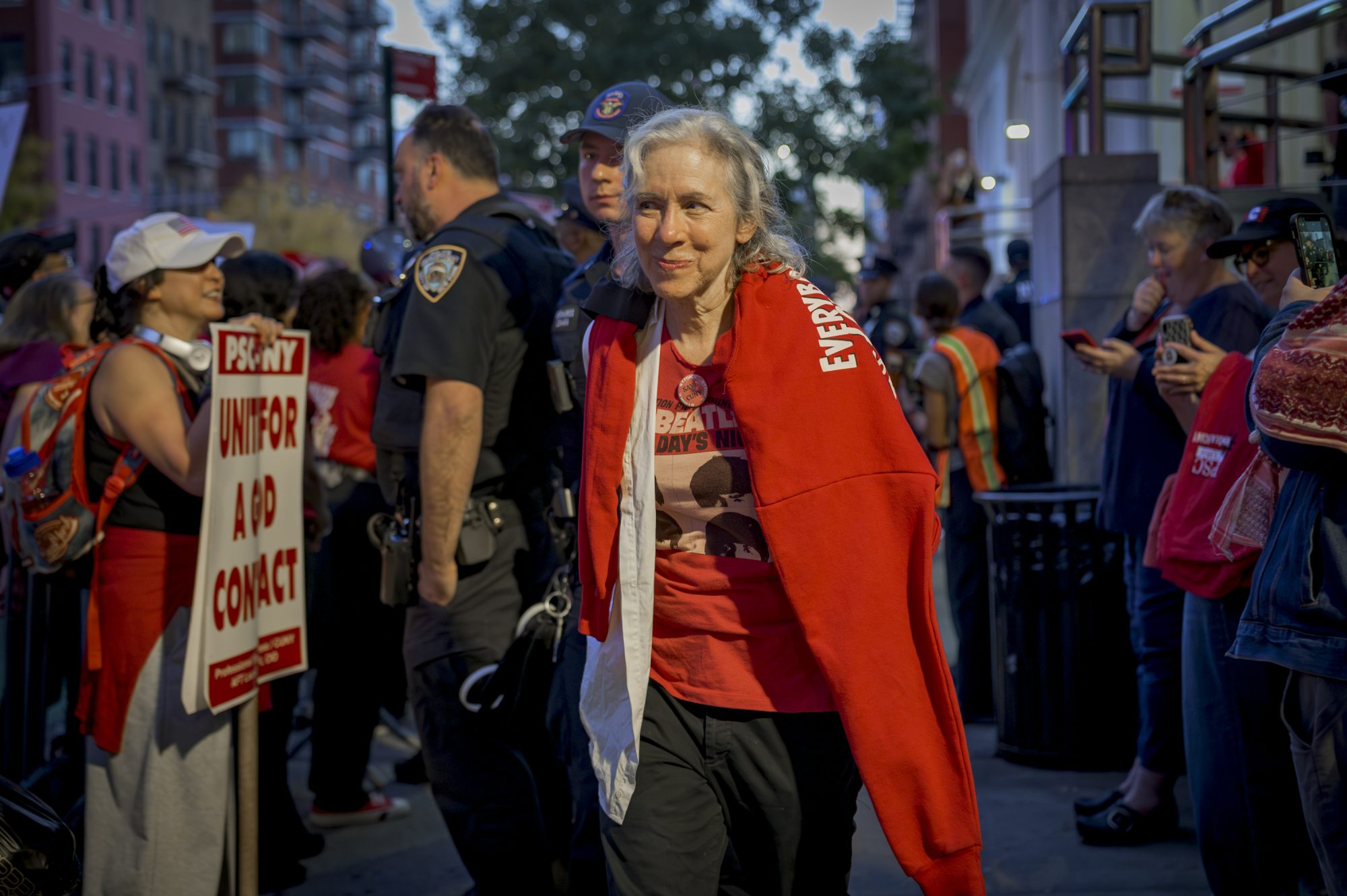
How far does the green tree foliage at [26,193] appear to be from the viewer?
128 feet

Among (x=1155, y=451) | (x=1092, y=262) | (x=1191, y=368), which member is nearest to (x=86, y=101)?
(x=1092, y=262)

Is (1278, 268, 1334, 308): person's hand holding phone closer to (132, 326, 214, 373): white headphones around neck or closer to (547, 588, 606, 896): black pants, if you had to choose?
(547, 588, 606, 896): black pants

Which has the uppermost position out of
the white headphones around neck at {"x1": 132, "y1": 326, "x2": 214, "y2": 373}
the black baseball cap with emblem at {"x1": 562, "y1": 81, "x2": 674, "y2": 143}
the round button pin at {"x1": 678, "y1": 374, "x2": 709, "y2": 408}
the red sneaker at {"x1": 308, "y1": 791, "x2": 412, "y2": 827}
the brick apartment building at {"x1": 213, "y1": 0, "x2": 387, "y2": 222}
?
the brick apartment building at {"x1": 213, "y1": 0, "x2": 387, "y2": 222}

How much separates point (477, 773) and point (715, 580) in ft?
5.38

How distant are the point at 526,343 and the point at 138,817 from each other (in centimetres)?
180

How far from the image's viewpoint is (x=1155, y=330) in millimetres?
5074

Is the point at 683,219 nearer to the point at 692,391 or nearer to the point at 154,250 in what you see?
the point at 692,391

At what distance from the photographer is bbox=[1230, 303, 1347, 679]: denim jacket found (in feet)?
9.57

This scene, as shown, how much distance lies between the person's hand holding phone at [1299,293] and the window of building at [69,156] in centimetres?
6048

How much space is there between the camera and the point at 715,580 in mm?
2844

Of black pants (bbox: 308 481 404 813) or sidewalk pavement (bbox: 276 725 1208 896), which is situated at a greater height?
black pants (bbox: 308 481 404 813)

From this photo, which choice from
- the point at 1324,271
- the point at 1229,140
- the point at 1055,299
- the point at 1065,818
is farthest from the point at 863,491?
the point at 1229,140

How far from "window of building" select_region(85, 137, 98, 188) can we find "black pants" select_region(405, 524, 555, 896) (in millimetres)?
61115

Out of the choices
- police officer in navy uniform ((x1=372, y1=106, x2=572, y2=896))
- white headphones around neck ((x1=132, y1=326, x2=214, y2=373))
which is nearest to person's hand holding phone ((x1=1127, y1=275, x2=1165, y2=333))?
police officer in navy uniform ((x1=372, y1=106, x2=572, y2=896))
